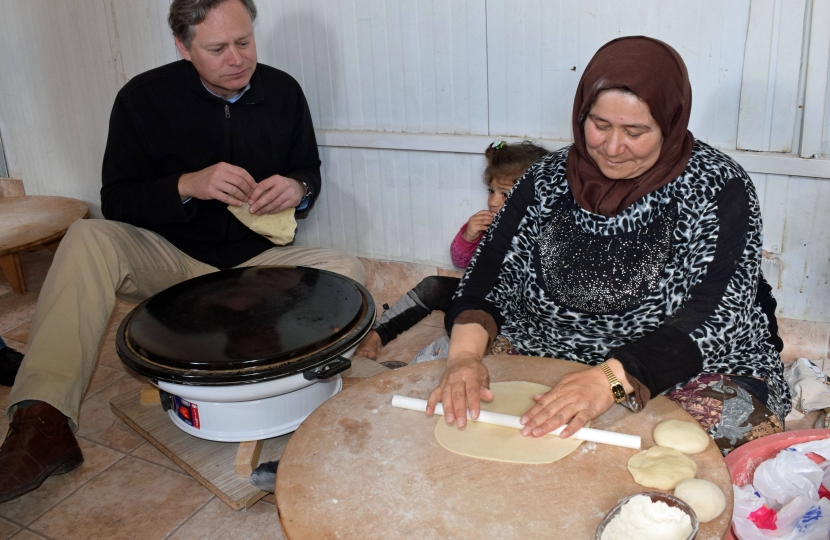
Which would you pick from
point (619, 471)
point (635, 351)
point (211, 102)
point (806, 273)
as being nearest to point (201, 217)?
point (211, 102)

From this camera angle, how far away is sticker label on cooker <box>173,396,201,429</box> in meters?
2.22

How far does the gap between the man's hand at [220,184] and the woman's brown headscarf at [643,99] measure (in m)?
1.25

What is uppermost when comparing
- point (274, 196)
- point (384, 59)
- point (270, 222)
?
point (384, 59)

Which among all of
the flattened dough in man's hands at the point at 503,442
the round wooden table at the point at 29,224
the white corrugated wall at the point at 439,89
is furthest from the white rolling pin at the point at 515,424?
the round wooden table at the point at 29,224

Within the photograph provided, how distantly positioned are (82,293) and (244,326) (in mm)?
692

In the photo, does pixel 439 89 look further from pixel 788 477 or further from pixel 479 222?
pixel 788 477

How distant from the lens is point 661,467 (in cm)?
125

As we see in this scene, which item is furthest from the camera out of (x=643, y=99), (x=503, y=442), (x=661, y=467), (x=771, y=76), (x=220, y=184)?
(x=220, y=184)

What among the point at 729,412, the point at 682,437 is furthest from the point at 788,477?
the point at 682,437

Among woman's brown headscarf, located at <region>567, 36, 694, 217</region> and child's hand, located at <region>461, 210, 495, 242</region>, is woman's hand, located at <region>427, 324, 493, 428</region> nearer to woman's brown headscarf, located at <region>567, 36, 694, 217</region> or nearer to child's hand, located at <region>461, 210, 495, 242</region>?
woman's brown headscarf, located at <region>567, 36, 694, 217</region>

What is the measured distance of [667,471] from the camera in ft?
4.06

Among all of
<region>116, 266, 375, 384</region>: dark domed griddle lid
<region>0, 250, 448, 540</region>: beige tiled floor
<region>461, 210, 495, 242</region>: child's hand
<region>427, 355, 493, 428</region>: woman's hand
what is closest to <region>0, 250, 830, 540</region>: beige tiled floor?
<region>0, 250, 448, 540</region>: beige tiled floor

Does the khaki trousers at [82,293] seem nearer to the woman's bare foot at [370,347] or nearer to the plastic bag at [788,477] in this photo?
the woman's bare foot at [370,347]

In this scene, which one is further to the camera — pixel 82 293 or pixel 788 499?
pixel 82 293
